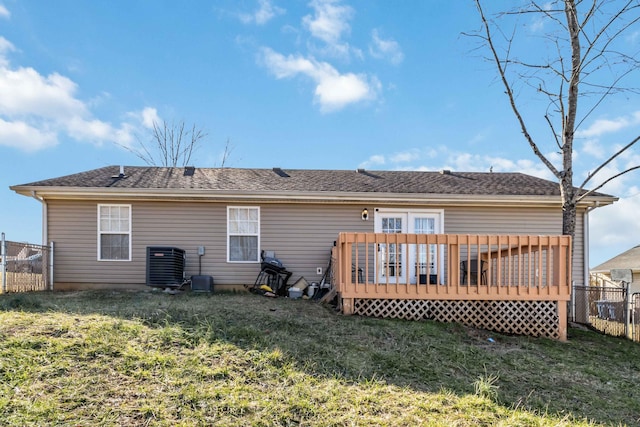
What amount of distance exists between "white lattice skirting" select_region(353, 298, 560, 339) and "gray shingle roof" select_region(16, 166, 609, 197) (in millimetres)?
3251

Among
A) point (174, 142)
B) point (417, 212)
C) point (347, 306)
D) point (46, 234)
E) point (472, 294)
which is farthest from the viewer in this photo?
point (174, 142)

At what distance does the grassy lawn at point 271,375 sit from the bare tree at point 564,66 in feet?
13.1

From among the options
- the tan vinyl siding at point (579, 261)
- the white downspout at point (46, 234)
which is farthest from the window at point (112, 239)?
the tan vinyl siding at point (579, 261)

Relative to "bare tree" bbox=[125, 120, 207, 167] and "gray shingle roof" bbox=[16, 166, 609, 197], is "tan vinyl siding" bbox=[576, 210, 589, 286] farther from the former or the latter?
"bare tree" bbox=[125, 120, 207, 167]

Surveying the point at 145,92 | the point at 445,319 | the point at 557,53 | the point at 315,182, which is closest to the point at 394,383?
the point at 445,319

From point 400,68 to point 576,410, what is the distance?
31.4ft

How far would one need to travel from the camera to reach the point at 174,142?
811 inches

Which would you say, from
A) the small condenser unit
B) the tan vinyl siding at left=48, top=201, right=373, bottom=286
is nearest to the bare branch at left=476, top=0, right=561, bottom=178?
the tan vinyl siding at left=48, top=201, right=373, bottom=286

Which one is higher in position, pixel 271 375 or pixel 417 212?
pixel 417 212

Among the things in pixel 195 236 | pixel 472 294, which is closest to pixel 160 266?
pixel 195 236

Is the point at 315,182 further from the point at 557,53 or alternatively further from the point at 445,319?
the point at 557,53

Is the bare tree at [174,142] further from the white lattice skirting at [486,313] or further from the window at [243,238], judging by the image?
the white lattice skirting at [486,313]

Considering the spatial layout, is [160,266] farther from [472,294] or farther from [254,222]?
[472,294]

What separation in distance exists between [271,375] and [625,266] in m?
18.4
